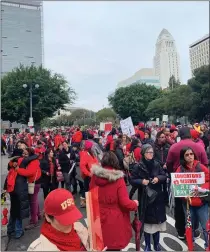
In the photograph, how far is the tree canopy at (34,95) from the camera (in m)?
34.8

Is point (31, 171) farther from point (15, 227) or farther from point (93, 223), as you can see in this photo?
point (93, 223)

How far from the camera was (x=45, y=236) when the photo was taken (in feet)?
7.40

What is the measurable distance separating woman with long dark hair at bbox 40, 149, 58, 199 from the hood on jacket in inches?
147

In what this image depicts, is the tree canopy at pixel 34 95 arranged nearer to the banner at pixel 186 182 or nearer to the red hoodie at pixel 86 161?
the red hoodie at pixel 86 161

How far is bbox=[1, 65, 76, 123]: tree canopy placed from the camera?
34750 mm

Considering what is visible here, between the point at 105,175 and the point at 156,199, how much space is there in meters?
1.16

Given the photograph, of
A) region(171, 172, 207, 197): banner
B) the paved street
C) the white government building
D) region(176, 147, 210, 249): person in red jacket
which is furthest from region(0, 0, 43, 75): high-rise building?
the white government building

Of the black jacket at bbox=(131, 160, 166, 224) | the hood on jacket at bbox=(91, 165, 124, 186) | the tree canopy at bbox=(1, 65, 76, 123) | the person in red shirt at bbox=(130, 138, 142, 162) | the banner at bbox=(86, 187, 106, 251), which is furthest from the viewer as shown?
the tree canopy at bbox=(1, 65, 76, 123)

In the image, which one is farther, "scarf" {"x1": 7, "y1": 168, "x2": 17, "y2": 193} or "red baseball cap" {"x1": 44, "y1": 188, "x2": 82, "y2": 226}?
"scarf" {"x1": 7, "y1": 168, "x2": 17, "y2": 193}

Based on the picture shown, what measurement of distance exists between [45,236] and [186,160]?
2736mm

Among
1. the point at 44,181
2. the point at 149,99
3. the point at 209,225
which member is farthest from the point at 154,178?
the point at 149,99

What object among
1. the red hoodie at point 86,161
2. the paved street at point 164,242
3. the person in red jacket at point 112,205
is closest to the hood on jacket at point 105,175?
the person in red jacket at point 112,205

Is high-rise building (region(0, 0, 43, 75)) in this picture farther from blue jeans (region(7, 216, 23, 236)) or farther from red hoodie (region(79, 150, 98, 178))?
blue jeans (region(7, 216, 23, 236))

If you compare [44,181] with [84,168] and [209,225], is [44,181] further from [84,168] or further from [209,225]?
[209,225]
